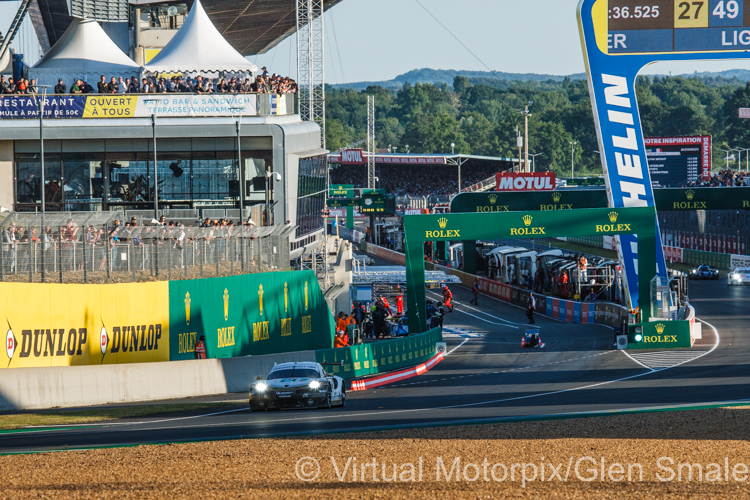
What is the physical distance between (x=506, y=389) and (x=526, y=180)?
40.3m

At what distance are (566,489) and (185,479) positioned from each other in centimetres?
513

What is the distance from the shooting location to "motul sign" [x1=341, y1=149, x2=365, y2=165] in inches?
5251

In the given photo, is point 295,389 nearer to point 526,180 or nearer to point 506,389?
point 506,389

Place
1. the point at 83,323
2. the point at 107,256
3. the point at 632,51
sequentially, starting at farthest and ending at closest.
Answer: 1. the point at 632,51
2. the point at 107,256
3. the point at 83,323

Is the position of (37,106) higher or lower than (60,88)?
lower

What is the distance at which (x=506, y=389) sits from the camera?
84.5 ft

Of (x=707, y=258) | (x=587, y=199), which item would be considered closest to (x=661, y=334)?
(x=587, y=199)

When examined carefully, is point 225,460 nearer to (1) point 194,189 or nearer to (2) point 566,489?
(2) point 566,489

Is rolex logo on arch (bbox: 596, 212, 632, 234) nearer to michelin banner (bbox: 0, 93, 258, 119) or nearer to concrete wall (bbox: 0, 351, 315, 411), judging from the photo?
concrete wall (bbox: 0, 351, 315, 411)

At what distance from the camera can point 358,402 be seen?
2392 cm

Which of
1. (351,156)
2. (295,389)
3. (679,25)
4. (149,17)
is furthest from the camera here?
(351,156)

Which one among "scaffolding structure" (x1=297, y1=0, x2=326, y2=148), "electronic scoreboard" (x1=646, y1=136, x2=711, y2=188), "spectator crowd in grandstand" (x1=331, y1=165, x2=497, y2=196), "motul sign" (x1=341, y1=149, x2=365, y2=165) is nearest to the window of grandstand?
"scaffolding structure" (x1=297, y1=0, x2=326, y2=148)

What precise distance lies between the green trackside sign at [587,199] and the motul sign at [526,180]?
9.66 metres

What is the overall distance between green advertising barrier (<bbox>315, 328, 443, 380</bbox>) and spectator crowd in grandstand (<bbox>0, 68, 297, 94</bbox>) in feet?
52.4
